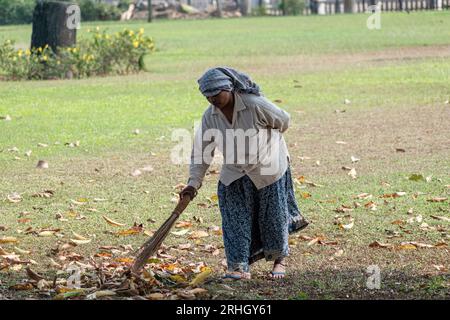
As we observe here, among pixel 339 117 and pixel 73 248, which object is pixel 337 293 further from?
pixel 339 117

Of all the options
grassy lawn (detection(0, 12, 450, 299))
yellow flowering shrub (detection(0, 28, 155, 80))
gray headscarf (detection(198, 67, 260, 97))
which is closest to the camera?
gray headscarf (detection(198, 67, 260, 97))

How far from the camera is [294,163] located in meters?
12.6

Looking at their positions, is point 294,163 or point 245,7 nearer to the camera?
point 294,163

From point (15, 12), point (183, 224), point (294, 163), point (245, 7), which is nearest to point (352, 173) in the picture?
point (294, 163)

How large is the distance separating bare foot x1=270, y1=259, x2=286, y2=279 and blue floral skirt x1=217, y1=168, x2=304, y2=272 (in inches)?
1.5

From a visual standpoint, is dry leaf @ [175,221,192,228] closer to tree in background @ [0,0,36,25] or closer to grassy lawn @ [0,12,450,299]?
grassy lawn @ [0,12,450,299]

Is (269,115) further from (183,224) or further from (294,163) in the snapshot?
(294,163)

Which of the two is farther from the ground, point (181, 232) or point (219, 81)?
point (219, 81)

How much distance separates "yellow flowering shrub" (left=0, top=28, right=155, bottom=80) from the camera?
74.3 ft

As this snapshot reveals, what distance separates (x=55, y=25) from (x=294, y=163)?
37.8 ft

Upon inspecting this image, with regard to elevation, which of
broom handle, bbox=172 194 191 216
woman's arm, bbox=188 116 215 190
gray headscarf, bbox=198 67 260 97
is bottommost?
broom handle, bbox=172 194 191 216

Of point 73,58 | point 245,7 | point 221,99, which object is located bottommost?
point 245,7

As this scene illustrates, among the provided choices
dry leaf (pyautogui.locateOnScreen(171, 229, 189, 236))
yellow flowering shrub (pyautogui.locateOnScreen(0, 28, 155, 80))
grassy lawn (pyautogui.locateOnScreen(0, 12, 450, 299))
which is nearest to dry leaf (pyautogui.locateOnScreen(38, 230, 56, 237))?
grassy lawn (pyautogui.locateOnScreen(0, 12, 450, 299))

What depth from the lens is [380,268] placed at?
25.1ft
